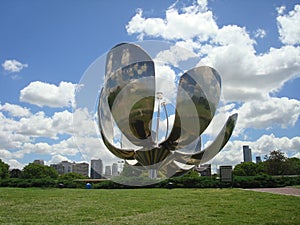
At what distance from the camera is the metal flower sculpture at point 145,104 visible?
9281 mm

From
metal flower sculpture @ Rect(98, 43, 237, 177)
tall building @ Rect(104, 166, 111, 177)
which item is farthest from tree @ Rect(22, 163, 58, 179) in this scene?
metal flower sculpture @ Rect(98, 43, 237, 177)

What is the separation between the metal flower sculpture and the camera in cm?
928

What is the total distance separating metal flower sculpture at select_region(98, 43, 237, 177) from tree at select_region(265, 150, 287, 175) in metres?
25.2

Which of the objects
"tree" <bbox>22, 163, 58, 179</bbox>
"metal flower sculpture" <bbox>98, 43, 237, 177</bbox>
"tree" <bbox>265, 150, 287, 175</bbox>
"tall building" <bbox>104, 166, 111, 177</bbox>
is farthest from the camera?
"tree" <bbox>22, 163, 58, 179</bbox>

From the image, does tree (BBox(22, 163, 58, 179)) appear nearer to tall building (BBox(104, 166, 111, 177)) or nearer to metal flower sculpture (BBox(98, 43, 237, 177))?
tall building (BBox(104, 166, 111, 177))

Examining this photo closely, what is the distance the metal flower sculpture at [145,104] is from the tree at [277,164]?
991 inches

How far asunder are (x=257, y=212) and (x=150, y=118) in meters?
3.97

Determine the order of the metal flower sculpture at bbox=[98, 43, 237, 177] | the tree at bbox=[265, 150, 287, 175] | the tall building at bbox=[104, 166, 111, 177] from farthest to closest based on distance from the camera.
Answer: the tree at bbox=[265, 150, 287, 175] < the tall building at bbox=[104, 166, 111, 177] < the metal flower sculpture at bbox=[98, 43, 237, 177]

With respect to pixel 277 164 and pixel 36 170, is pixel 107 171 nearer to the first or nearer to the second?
pixel 277 164

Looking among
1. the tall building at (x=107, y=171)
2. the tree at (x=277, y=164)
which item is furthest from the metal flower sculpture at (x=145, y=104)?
the tree at (x=277, y=164)

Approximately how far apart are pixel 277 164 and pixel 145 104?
27775 millimetres

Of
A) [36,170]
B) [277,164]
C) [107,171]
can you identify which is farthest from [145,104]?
[36,170]

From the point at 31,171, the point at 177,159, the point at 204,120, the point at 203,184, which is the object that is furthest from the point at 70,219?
the point at 31,171

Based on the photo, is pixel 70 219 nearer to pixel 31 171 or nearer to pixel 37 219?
pixel 37 219
